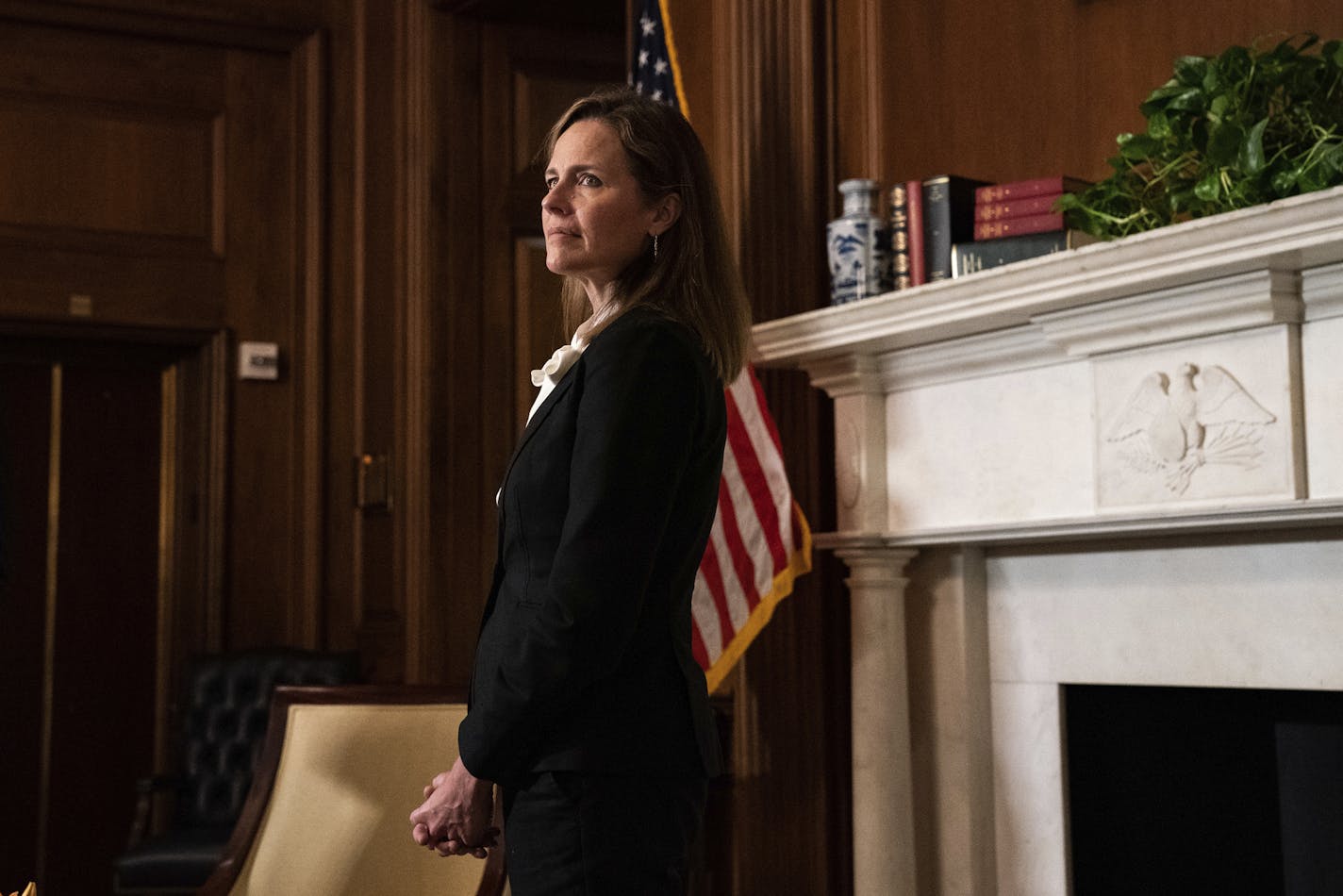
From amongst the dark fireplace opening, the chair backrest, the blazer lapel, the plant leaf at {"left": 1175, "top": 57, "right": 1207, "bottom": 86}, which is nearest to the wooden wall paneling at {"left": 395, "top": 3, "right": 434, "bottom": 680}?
the chair backrest

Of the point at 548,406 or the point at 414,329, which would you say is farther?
the point at 414,329

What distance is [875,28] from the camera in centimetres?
370

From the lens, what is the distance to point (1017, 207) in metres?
3.04

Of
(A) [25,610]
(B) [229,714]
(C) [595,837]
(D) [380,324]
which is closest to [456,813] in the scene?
(C) [595,837]

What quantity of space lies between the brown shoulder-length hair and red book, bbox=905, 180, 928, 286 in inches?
61.7

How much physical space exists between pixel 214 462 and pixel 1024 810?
361 cm

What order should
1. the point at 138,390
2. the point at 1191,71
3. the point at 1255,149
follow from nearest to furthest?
the point at 1255,149 → the point at 1191,71 → the point at 138,390

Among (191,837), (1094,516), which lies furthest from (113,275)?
(1094,516)

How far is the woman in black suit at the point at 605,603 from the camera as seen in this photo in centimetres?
147

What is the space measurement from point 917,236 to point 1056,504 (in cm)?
65

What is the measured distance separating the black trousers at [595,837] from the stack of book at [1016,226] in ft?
5.83

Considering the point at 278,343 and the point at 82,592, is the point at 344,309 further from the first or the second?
the point at 82,592

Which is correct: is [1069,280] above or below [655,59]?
below

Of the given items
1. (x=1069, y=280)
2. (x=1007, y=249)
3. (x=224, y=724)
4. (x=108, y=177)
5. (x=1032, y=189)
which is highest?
(x=108, y=177)
